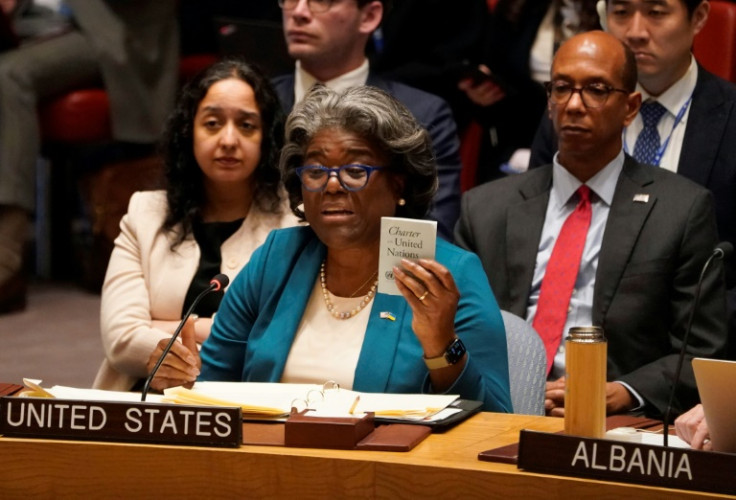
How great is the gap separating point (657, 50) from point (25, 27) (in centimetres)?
322

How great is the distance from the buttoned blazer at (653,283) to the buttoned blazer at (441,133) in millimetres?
863

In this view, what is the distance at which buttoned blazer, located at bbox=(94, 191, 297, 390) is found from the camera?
347 cm

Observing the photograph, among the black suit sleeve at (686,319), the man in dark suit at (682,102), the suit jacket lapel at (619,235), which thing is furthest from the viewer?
the man in dark suit at (682,102)

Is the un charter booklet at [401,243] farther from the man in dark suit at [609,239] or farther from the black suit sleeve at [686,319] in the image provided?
the black suit sleeve at [686,319]

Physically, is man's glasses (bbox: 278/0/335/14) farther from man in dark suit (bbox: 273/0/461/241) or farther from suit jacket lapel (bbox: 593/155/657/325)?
suit jacket lapel (bbox: 593/155/657/325)

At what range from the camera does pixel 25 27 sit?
5.96 meters

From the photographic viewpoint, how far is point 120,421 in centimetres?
215

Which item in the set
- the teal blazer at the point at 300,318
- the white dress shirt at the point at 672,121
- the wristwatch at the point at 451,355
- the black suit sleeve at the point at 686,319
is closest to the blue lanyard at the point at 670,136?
the white dress shirt at the point at 672,121

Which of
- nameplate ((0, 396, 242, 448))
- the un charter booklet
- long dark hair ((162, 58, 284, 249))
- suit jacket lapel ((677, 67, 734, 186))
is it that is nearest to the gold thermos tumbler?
the un charter booklet

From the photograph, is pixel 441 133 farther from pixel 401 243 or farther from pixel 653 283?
pixel 401 243

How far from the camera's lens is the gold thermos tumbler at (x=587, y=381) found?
2.05 metres

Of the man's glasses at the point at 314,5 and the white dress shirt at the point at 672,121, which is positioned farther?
the man's glasses at the point at 314,5

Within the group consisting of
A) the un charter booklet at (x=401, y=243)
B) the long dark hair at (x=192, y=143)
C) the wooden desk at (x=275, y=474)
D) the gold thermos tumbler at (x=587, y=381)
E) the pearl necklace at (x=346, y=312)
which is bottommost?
the wooden desk at (x=275, y=474)

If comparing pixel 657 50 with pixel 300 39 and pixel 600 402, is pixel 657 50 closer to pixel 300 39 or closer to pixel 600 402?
pixel 300 39
